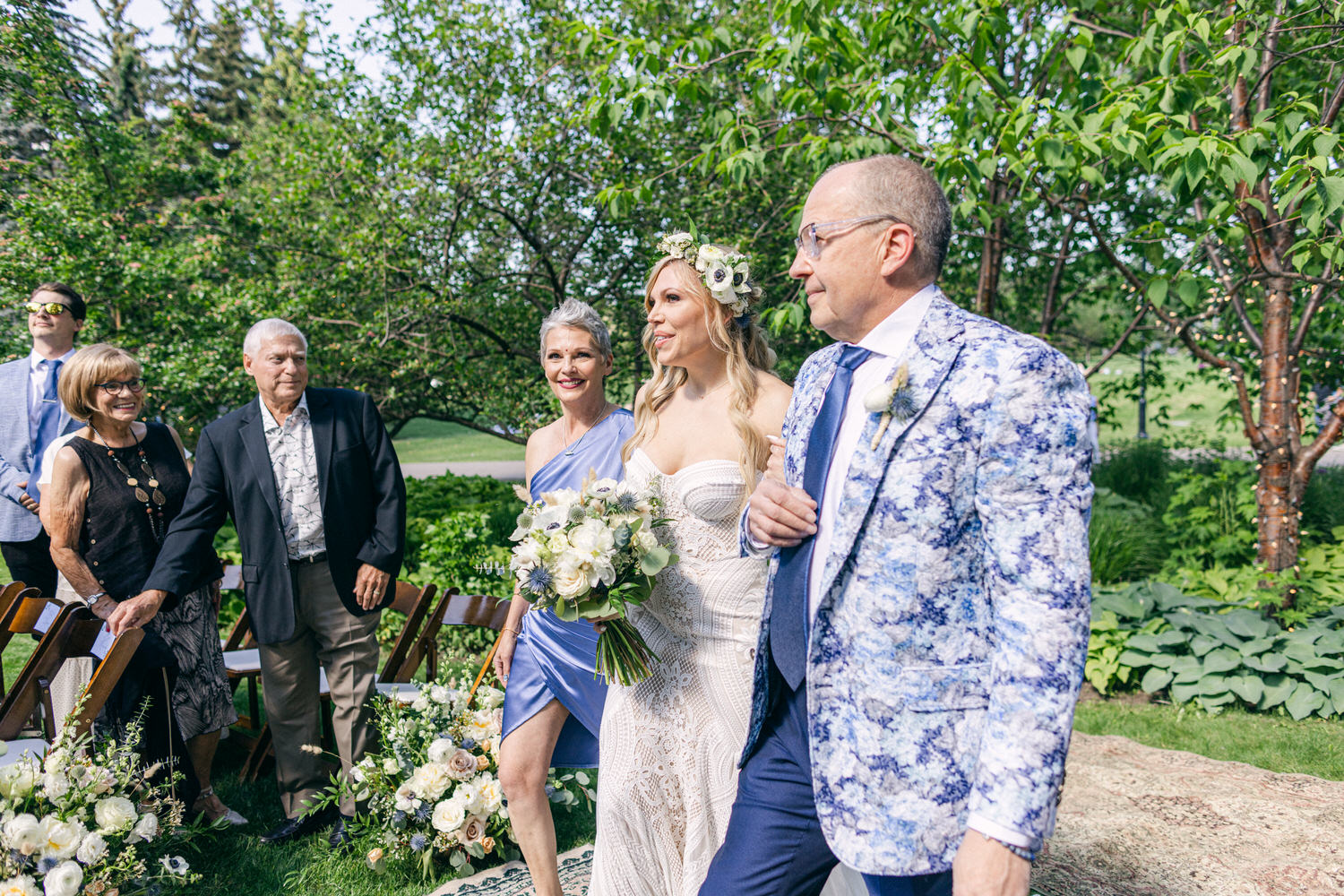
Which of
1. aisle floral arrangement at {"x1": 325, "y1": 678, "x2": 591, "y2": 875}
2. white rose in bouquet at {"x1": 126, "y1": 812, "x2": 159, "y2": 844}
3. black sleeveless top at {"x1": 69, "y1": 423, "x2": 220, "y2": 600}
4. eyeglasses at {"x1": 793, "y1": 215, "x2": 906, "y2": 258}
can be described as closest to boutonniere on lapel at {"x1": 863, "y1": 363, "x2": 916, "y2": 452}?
eyeglasses at {"x1": 793, "y1": 215, "x2": 906, "y2": 258}

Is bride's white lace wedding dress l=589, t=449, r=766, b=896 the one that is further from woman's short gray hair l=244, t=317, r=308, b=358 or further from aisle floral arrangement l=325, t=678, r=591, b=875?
woman's short gray hair l=244, t=317, r=308, b=358

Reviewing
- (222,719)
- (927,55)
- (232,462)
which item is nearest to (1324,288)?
(927,55)

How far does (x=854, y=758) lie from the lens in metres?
1.68

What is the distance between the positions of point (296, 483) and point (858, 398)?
3.04m

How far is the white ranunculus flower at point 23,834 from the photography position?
8.68ft

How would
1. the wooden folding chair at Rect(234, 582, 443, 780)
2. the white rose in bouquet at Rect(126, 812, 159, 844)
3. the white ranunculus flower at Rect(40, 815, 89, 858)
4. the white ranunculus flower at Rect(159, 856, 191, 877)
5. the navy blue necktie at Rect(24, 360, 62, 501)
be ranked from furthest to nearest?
the navy blue necktie at Rect(24, 360, 62, 501), the wooden folding chair at Rect(234, 582, 443, 780), the white ranunculus flower at Rect(159, 856, 191, 877), the white rose in bouquet at Rect(126, 812, 159, 844), the white ranunculus flower at Rect(40, 815, 89, 858)

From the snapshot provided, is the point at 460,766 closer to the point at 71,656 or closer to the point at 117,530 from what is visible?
the point at 71,656

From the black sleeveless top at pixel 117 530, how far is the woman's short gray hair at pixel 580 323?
6.38 ft

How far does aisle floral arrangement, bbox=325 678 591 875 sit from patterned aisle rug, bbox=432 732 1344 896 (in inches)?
7.2

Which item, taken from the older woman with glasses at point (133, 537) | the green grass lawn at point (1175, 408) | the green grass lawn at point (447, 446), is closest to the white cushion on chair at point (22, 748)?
the older woman with glasses at point (133, 537)

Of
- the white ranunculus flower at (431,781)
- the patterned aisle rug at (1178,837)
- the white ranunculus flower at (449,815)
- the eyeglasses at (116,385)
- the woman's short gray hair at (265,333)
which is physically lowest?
the patterned aisle rug at (1178,837)

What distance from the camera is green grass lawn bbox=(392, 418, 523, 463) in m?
25.2

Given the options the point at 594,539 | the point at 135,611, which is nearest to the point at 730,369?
the point at 594,539

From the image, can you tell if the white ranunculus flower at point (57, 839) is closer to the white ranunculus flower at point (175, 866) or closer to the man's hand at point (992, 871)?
the white ranunculus flower at point (175, 866)
